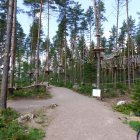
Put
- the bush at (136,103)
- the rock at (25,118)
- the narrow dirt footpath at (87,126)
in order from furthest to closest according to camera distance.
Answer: the bush at (136,103), the rock at (25,118), the narrow dirt footpath at (87,126)

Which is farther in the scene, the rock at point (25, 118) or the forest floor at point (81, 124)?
the rock at point (25, 118)

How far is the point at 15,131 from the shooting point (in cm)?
996

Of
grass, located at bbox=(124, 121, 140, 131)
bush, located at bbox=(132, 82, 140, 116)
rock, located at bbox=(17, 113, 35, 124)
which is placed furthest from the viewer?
bush, located at bbox=(132, 82, 140, 116)

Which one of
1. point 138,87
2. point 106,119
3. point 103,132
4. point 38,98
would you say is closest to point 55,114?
point 106,119

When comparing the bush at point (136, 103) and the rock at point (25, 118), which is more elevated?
the bush at point (136, 103)

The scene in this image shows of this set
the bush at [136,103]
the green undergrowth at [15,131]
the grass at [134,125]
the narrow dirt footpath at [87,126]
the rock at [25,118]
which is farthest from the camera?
the bush at [136,103]

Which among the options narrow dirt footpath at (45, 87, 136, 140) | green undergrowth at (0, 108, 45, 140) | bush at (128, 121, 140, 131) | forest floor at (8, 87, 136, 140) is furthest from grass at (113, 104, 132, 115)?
green undergrowth at (0, 108, 45, 140)

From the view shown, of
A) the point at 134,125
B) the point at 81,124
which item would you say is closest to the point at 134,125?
the point at 134,125

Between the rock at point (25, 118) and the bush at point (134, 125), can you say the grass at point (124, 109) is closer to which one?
the bush at point (134, 125)

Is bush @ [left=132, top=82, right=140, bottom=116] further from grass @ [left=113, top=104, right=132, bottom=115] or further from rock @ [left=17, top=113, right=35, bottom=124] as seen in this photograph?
rock @ [left=17, top=113, right=35, bottom=124]

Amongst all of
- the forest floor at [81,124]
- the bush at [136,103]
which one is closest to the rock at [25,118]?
the forest floor at [81,124]

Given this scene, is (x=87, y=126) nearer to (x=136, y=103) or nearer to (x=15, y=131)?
(x=15, y=131)

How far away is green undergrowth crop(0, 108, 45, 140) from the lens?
935cm

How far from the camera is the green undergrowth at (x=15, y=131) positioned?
935 cm
